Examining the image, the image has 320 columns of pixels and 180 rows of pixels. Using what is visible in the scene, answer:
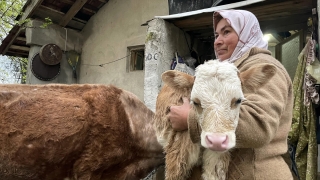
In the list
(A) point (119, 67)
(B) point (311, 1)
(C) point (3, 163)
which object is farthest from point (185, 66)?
(C) point (3, 163)

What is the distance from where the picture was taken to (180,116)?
5.98ft

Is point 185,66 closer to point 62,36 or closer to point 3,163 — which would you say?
point 3,163

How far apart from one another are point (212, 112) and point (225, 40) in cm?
71

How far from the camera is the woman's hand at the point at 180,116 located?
71.1 inches

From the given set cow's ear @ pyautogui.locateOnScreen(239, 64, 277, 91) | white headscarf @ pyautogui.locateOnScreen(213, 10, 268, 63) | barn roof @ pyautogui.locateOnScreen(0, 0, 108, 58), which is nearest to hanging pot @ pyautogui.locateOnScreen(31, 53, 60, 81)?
barn roof @ pyautogui.locateOnScreen(0, 0, 108, 58)

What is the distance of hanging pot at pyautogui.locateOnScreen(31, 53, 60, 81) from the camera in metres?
6.58

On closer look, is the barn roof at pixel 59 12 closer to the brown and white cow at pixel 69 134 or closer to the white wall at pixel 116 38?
the white wall at pixel 116 38

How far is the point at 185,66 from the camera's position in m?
4.62

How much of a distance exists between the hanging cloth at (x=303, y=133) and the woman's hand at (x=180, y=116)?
2.08 m

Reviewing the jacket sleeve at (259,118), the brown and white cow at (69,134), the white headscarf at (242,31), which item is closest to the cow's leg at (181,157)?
the jacket sleeve at (259,118)

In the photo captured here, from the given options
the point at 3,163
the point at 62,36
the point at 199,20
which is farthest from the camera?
the point at 62,36

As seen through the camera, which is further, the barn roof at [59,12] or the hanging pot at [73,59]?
the hanging pot at [73,59]

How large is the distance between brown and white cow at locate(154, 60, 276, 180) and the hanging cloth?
2.05 m

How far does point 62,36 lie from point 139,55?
6.42ft
